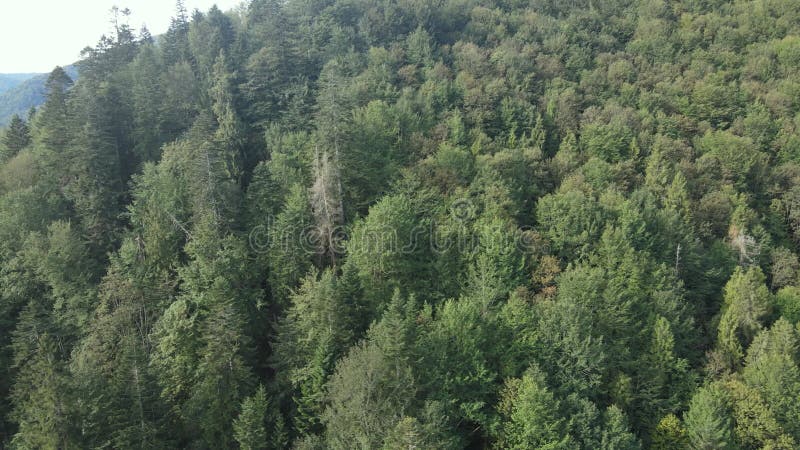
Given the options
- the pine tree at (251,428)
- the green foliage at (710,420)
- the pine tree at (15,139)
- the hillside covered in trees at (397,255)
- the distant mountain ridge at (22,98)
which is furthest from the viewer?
the distant mountain ridge at (22,98)

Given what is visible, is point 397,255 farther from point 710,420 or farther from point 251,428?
point 710,420

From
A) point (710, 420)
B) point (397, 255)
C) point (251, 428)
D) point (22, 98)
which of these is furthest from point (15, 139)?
point (22, 98)

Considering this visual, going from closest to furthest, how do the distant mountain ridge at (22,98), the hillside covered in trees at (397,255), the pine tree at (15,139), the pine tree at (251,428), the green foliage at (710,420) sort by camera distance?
1. the green foliage at (710,420)
2. the pine tree at (251,428)
3. the hillside covered in trees at (397,255)
4. the pine tree at (15,139)
5. the distant mountain ridge at (22,98)

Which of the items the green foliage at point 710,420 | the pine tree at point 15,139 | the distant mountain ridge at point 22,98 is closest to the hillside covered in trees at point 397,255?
the green foliage at point 710,420

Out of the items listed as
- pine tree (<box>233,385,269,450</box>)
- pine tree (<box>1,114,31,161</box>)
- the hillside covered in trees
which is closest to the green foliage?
the hillside covered in trees

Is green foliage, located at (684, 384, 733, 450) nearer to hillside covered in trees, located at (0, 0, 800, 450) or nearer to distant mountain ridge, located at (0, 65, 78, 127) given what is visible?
hillside covered in trees, located at (0, 0, 800, 450)

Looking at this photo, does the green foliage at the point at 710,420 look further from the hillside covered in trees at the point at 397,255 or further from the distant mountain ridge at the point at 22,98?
the distant mountain ridge at the point at 22,98

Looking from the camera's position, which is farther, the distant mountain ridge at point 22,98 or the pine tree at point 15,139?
the distant mountain ridge at point 22,98

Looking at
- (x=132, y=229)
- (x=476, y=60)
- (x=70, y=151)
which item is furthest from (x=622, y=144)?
(x=70, y=151)

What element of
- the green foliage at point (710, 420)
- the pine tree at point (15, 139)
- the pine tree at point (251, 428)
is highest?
the pine tree at point (15, 139)
